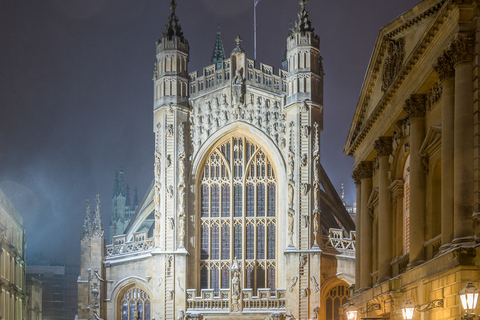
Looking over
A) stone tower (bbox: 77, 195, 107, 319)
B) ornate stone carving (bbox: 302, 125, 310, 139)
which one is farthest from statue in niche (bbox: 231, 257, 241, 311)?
ornate stone carving (bbox: 302, 125, 310, 139)

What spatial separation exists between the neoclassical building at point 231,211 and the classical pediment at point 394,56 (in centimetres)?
1302

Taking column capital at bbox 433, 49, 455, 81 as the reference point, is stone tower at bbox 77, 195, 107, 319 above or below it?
below

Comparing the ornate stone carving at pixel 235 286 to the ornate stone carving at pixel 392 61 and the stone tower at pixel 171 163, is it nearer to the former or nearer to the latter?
the stone tower at pixel 171 163

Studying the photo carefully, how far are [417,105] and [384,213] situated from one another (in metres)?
6.02

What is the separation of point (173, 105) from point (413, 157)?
25850 mm

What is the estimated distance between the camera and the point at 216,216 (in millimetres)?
47281

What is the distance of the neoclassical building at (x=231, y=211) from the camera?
45312 mm

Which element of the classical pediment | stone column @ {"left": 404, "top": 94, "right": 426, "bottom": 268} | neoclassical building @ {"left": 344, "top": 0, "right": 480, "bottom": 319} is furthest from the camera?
stone column @ {"left": 404, "top": 94, "right": 426, "bottom": 268}

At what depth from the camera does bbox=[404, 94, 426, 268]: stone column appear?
22.2m

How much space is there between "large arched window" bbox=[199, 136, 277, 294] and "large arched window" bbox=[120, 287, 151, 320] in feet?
10.9

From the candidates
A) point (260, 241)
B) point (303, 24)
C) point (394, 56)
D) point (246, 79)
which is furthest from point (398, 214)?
point (303, 24)

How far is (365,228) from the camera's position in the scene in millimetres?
32031

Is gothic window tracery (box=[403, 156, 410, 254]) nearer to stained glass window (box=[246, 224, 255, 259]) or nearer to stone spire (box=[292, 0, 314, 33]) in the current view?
stained glass window (box=[246, 224, 255, 259])

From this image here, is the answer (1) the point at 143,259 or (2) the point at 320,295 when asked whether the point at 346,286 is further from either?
(1) the point at 143,259
